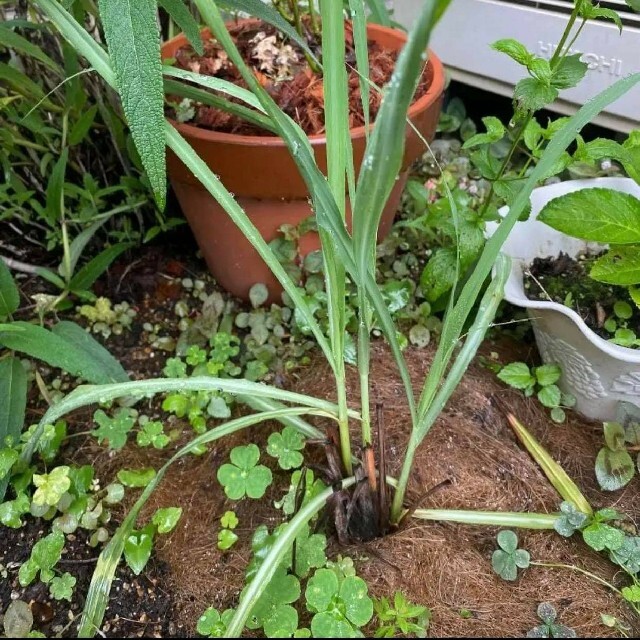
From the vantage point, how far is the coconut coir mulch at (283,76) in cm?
98

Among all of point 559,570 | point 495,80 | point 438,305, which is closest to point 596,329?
point 438,305

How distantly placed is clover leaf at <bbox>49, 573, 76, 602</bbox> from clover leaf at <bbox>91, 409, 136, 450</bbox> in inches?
7.3

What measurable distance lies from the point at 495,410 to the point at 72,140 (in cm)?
84

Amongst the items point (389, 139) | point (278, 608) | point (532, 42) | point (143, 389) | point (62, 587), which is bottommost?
point (62, 587)

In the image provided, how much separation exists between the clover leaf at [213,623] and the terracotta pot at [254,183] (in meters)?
0.60

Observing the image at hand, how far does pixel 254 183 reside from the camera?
37.9 inches

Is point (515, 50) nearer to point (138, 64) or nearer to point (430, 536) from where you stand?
point (138, 64)

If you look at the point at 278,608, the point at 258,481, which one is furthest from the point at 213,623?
the point at 258,481

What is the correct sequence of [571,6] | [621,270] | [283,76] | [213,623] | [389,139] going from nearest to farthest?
1. [389,139]
2. [213,623]
3. [621,270]
4. [283,76]
5. [571,6]

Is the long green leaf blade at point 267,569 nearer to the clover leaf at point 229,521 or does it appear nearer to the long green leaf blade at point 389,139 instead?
the clover leaf at point 229,521

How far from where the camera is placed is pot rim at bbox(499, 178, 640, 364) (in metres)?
0.82

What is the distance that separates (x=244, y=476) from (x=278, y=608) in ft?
0.60

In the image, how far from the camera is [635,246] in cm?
84

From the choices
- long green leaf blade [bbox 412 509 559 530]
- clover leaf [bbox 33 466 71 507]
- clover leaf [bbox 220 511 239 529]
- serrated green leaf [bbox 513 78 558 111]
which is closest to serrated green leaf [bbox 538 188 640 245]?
serrated green leaf [bbox 513 78 558 111]
